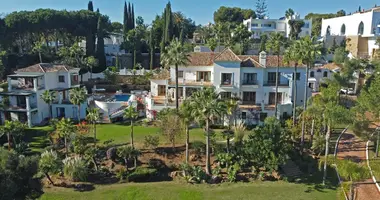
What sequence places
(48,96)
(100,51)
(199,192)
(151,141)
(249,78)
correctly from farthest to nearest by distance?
(100,51), (249,78), (48,96), (151,141), (199,192)

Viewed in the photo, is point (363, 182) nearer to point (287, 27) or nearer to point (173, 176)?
point (173, 176)

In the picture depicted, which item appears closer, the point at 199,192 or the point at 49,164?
the point at 199,192

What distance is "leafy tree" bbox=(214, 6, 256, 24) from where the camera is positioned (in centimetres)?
12762

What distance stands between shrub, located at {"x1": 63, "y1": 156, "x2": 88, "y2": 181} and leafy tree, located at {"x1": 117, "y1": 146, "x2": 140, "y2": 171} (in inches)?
155

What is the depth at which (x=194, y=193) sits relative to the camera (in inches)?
1291

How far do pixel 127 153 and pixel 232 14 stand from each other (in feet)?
333

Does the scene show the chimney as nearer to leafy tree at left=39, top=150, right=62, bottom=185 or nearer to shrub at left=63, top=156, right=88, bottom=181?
shrub at left=63, top=156, right=88, bottom=181

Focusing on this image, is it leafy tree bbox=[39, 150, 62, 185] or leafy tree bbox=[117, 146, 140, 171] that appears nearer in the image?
leafy tree bbox=[39, 150, 62, 185]

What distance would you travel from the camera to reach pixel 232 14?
421ft

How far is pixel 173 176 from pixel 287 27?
281ft

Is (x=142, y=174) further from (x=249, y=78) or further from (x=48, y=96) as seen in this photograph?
(x=249, y=78)

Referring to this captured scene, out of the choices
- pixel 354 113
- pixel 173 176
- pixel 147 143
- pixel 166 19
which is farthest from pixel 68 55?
pixel 354 113

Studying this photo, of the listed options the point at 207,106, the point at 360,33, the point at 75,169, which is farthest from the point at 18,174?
the point at 360,33

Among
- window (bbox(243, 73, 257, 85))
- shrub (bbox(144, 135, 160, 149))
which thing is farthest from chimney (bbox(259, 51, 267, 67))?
shrub (bbox(144, 135, 160, 149))
